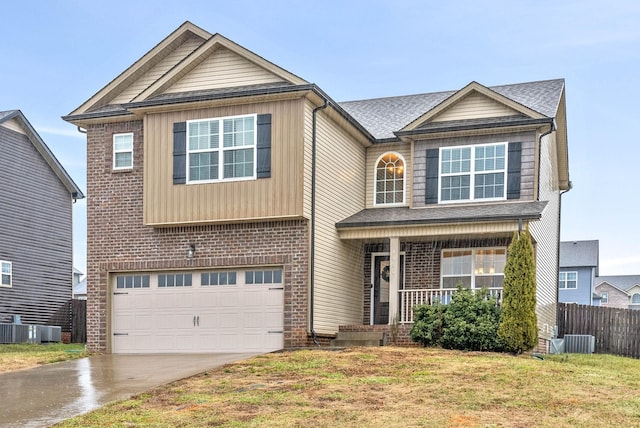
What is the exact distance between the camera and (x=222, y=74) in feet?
62.2

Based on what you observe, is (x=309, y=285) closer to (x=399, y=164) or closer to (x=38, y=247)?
(x=399, y=164)

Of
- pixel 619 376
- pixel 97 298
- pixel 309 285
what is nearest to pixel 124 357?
pixel 97 298

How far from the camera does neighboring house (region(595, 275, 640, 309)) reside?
2719 inches

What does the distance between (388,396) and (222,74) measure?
10.2 meters

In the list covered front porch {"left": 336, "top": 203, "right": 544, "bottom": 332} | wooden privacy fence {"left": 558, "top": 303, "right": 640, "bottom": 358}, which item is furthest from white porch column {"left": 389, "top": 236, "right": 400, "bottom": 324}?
wooden privacy fence {"left": 558, "top": 303, "right": 640, "bottom": 358}

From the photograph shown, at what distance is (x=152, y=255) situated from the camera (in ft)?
62.8

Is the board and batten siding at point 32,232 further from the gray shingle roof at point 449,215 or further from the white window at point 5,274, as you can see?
the gray shingle roof at point 449,215

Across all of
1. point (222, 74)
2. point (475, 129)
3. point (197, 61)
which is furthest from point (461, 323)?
point (197, 61)

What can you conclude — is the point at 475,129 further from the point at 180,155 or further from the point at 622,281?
the point at 622,281

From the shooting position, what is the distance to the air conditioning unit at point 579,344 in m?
23.7

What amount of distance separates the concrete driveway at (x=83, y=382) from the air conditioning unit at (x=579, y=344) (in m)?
11.4

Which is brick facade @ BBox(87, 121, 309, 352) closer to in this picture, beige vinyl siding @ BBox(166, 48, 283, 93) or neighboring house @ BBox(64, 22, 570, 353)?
neighboring house @ BBox(64, 22, 570, 353)

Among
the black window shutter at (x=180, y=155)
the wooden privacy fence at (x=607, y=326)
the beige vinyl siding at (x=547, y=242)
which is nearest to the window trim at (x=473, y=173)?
the beige vinyl siding at (x=547, y=242)

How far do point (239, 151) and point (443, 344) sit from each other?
631 cm
